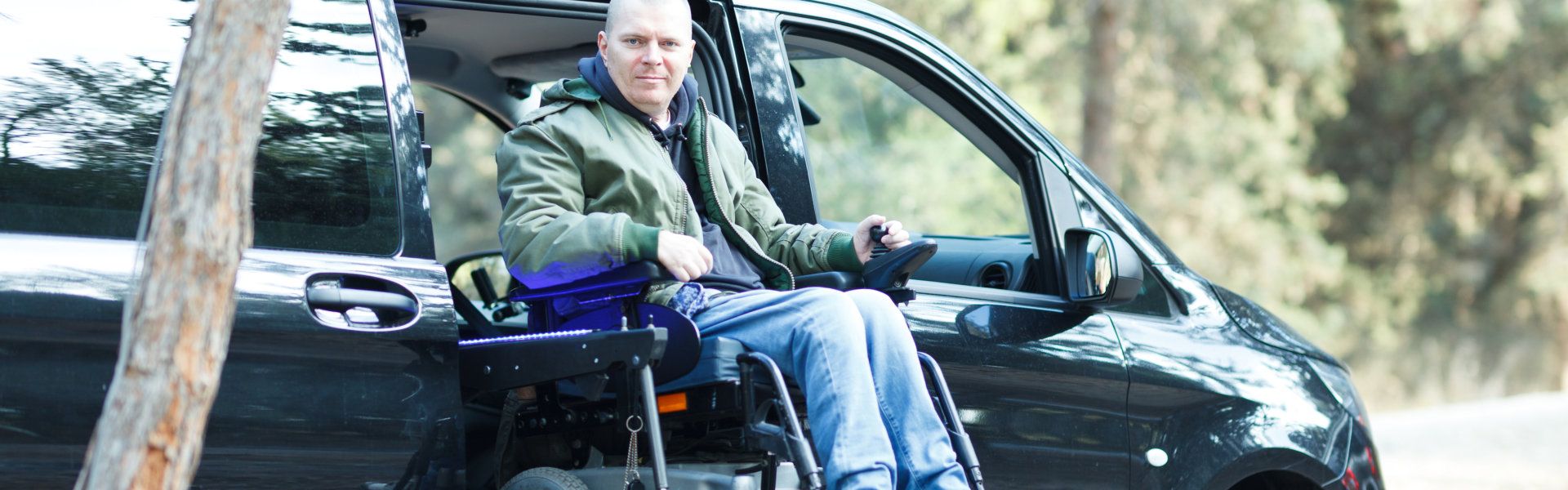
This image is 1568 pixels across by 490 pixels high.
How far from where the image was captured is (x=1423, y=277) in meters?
18.2

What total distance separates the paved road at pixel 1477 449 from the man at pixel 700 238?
6134 millimetres

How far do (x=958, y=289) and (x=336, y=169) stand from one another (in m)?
1.42

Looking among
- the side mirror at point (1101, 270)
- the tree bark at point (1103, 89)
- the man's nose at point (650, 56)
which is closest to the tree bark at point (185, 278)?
the man's nose at point (650, 56)

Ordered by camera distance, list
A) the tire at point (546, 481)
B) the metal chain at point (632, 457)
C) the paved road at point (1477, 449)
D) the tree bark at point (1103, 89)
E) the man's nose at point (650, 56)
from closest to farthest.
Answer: the metal chain at point (632, 457) < the tire at point (546, 481) < the man's nose at point (650, 56) < the paved road at point (1477, 449) < the tree bark at point (1103, 89)

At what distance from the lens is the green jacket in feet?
8.20

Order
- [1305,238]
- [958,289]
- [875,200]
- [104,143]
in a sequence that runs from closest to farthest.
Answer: [104,143]
[958,289]
[875,200]
[1305,238]

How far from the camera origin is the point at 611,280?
2.54m

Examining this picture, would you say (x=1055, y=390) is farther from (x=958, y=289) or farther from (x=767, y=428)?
(x=767, y=428)

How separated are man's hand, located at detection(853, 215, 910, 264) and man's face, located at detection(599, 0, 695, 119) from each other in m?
0.49

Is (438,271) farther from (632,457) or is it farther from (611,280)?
(632,457)

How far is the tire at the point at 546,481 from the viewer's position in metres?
2.56

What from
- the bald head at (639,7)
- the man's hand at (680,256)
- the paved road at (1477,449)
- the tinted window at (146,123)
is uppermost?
the bald head at (639,7)

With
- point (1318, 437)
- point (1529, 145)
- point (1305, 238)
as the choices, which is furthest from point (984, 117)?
point (1529, 145)

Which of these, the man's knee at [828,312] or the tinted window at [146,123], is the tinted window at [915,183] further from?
the tinted window at [146,123]
